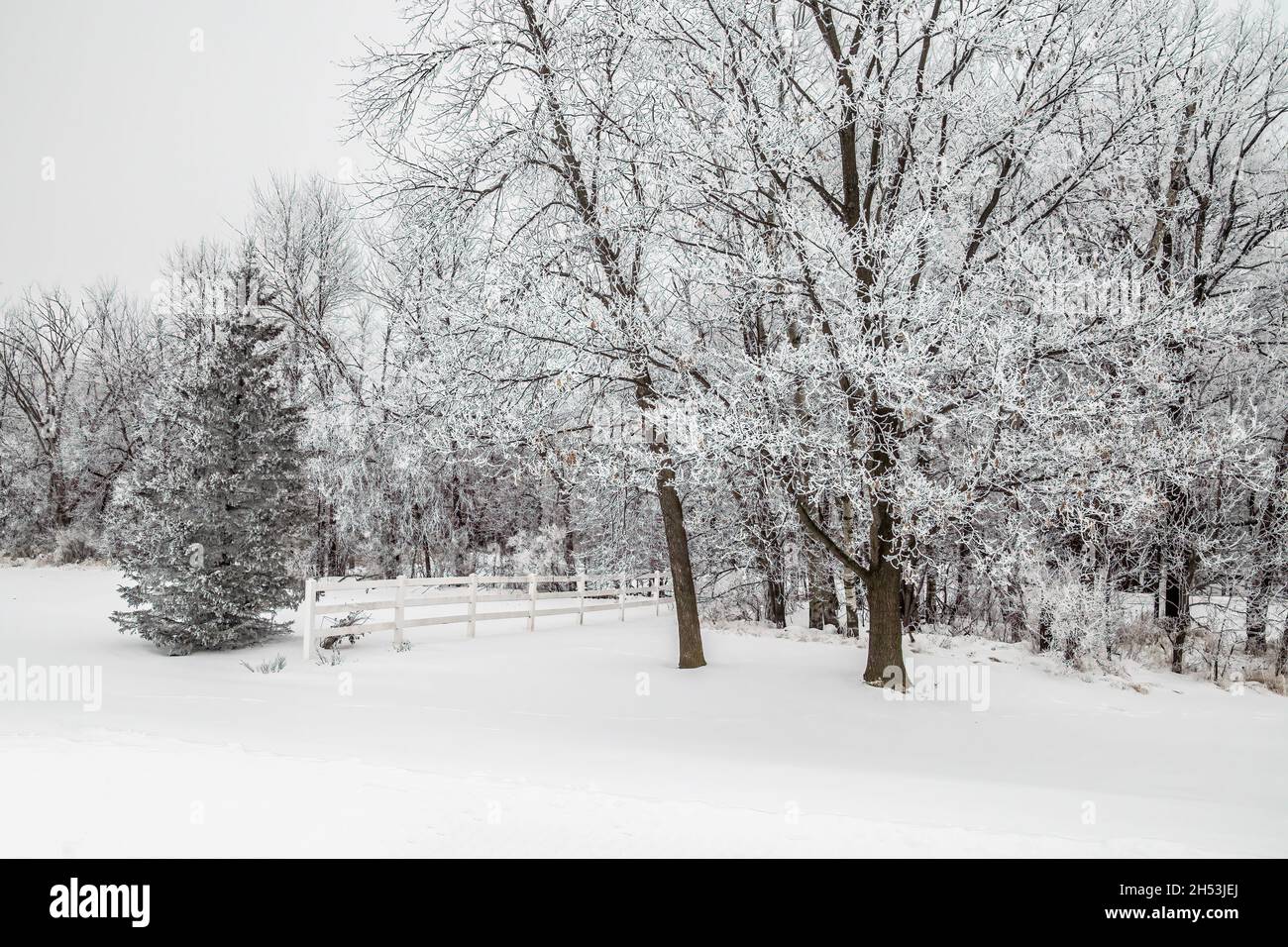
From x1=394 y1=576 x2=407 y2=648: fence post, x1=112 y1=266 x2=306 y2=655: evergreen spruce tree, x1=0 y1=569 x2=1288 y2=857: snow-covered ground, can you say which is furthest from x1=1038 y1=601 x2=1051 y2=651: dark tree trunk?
x1=112 y1=266 x2=306 y2=655: evergreen spruce tree

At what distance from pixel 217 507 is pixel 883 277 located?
10.1 meters

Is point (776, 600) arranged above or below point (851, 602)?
below

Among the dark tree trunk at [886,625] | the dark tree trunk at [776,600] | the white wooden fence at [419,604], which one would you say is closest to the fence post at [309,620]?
the white wooden fence at [419,604]

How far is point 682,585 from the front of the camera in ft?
34.3

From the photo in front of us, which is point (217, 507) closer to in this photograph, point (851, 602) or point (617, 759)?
point (617, 759)

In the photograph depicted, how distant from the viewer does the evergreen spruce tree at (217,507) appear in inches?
421

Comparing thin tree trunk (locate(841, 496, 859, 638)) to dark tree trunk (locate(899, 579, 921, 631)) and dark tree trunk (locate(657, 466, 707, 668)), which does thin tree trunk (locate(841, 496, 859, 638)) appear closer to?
dark tree trunk (locate(899, 579, 921, 631))

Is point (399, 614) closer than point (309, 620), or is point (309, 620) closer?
point (309, 620)

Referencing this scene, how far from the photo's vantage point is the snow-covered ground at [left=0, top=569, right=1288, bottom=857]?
3611 mm

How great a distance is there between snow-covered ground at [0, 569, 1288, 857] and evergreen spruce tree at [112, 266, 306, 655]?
0.64 metres

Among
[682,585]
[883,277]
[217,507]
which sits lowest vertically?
[682,585]

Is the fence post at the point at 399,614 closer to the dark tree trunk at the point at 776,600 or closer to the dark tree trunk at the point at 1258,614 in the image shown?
the dark tree trunk at the point at 776,600

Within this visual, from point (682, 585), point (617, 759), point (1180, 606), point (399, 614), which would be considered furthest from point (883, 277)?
point (1180, 606)

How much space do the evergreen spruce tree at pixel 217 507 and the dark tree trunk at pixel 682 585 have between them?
250 inches
